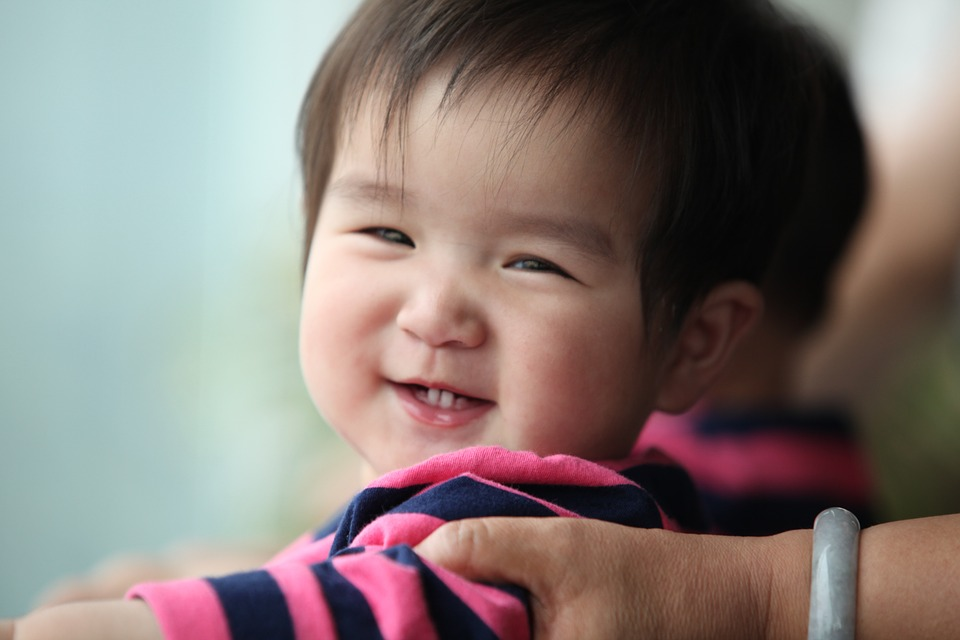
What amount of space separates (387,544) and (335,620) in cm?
10

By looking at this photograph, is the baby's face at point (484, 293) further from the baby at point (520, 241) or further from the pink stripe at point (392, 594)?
the pink stripe at point (392, 594)

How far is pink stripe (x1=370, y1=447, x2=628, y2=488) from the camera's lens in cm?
83

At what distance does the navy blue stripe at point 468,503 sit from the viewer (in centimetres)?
78

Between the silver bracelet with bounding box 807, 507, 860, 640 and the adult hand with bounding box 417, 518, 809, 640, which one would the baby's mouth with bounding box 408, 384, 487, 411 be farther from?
the silver bracelet with bounding box 807, 507, 860, 640

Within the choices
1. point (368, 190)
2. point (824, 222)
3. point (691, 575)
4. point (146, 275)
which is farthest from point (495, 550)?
point (146, 275)

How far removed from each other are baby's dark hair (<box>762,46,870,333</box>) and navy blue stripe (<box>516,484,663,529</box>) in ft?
3.26

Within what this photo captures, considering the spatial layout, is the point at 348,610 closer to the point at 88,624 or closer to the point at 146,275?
the point at 88,624

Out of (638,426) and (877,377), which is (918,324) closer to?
(877,377)

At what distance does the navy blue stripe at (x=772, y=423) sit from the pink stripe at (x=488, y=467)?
1.05 metres

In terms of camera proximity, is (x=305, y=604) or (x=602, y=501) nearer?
(x=305, y=604)

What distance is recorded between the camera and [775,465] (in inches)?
68.0

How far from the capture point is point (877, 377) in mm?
2270

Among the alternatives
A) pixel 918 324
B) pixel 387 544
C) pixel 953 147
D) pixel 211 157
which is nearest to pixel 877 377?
pixel 918 324

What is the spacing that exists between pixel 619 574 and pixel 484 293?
278 mm
